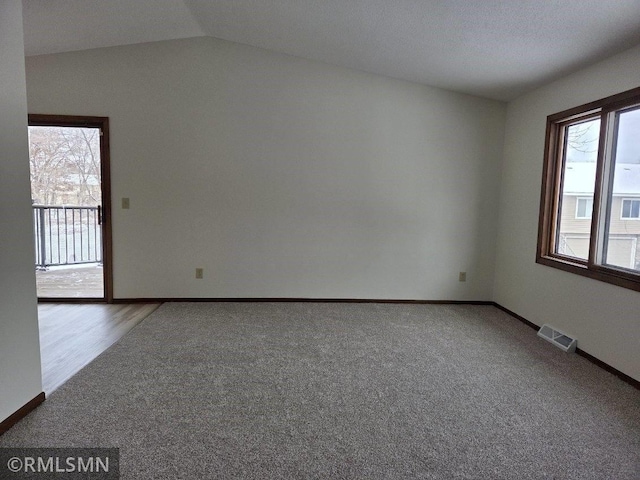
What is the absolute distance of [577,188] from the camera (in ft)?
10.5

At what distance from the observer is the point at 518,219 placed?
386 cm

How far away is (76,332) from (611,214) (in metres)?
4.55

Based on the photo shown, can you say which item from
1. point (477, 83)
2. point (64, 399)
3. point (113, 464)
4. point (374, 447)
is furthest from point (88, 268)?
point (477, 83)

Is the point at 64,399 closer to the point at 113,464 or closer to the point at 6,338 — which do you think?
the point at 6,338

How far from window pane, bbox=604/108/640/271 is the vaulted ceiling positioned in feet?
1.90

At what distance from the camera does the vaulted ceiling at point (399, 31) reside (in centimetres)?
234

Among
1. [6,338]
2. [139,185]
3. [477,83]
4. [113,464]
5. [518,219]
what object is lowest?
[113,464]

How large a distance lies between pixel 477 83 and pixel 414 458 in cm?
348

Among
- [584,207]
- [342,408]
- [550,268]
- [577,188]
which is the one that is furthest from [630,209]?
[342,408]

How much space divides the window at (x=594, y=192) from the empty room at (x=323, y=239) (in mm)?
20

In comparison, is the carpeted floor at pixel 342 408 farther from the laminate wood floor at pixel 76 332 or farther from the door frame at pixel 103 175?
the door frame at pixel 103 175

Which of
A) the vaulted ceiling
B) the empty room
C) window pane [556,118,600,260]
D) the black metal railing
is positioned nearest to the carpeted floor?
the empty room

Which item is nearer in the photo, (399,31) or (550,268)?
(399,31)

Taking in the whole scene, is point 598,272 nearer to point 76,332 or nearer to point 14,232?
point 14,232
